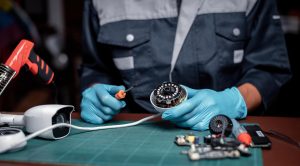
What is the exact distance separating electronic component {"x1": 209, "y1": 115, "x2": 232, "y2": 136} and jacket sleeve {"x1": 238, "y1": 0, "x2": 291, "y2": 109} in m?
0.37

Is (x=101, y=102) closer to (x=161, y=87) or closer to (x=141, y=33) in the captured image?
(x=161, y=87)

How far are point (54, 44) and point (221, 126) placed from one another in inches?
82.2

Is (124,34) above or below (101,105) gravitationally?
above

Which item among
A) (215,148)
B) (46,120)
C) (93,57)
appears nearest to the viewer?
(215,148)

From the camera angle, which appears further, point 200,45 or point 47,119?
point 200,45

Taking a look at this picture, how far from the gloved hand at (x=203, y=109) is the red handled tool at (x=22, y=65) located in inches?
11.2

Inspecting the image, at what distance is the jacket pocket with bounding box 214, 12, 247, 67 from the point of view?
3.59ft

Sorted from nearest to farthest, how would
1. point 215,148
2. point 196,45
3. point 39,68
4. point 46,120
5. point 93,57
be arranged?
point 215,148
point 46,120
point 39,68
point 196,45
point 93,57

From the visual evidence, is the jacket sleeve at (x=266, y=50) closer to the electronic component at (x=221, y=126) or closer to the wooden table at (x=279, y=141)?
the wooden table at (x=279, y=141)

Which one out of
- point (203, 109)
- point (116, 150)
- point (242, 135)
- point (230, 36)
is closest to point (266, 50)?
point (230, 36)

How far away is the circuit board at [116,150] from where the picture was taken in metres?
0.60

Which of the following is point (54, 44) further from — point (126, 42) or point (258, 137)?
point (258, 137)

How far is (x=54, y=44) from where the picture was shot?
2623 millimetres

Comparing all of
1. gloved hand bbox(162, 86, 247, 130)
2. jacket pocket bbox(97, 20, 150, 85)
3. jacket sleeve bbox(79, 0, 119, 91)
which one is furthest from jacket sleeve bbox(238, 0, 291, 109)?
jacket sleeve bbox(79, 0, 119, 91)
